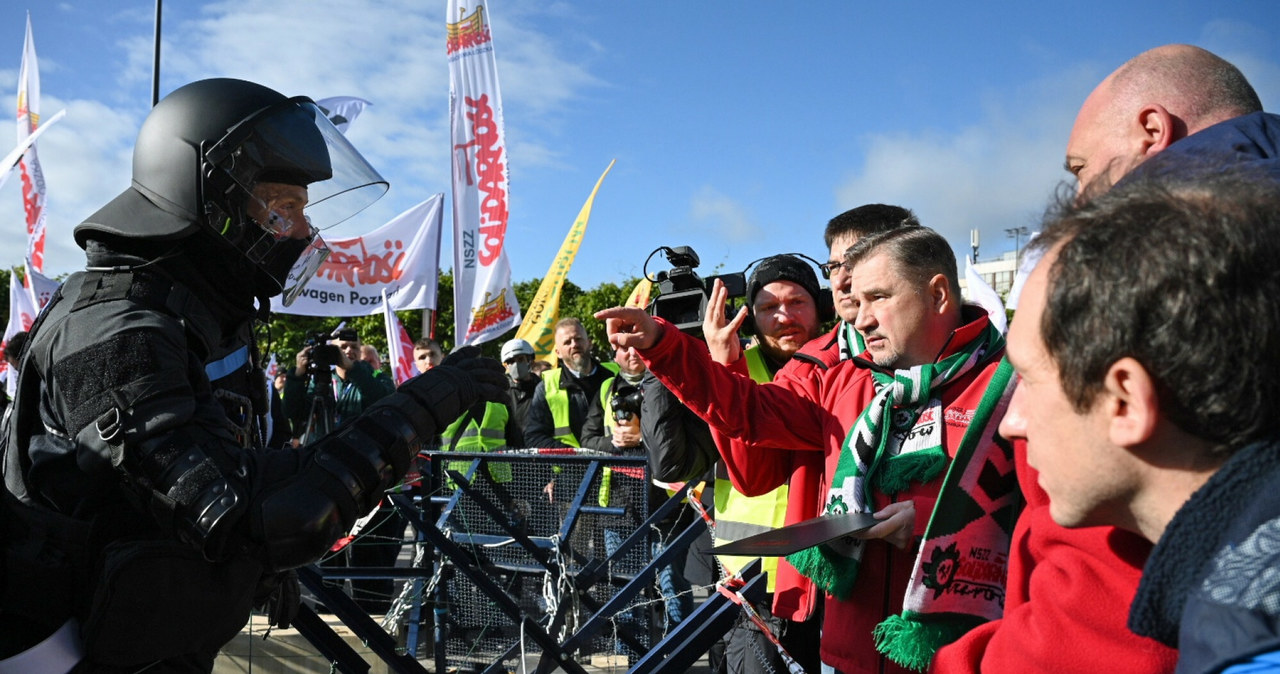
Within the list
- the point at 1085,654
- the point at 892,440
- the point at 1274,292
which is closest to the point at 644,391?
the point at 892,440

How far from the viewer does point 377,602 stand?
7457 mm

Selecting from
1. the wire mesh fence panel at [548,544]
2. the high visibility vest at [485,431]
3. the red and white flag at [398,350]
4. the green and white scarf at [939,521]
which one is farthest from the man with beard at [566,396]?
the green and white scarf at [939,521]

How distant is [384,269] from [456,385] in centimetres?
789

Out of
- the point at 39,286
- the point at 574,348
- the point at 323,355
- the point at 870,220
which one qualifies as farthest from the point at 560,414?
the point at 39,286

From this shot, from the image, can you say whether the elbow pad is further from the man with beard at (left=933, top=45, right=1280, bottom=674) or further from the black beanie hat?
the black beanie hat

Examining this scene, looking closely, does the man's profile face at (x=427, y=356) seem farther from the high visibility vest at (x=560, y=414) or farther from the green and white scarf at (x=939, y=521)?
the green and white scarf at (x=939, y=521)

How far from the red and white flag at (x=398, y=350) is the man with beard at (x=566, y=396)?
181cm

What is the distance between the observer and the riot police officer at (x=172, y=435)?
212 centimetres

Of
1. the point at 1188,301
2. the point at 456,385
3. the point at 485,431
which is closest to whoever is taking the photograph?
the point at 1188,301

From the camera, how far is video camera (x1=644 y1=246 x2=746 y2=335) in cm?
320

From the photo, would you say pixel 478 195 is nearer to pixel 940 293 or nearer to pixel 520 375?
pixel 520 375

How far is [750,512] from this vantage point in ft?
11.8

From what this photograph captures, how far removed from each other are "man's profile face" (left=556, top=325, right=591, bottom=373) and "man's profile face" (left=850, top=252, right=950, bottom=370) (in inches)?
205

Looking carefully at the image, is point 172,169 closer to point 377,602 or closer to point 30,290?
point 377,602
